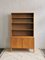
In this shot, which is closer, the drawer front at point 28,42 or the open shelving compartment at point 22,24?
the drawer front at point 28,42

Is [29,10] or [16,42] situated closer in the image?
[16,42]

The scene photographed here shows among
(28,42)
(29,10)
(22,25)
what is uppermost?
(29,10)

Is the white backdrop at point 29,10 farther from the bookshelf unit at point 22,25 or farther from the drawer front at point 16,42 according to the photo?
the drawer front at point 16,42

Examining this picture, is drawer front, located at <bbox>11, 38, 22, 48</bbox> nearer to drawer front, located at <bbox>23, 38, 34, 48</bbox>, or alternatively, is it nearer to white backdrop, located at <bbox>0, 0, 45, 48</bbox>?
drawer front, located at <bbox>23, 38, 34, 48</bbox>

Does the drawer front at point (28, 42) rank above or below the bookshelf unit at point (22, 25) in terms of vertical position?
below

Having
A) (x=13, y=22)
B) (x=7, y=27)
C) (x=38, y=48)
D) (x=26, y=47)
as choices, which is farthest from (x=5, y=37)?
(x=38, y=48)

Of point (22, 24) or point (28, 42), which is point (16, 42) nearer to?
point (28, 42)

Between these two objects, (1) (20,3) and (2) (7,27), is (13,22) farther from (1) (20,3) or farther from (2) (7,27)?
(1) (20,3)

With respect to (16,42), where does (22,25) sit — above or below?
above

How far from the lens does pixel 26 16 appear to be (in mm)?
4570

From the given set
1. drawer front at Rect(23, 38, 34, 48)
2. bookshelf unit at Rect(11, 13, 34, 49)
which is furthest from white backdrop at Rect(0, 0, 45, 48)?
drawer front at Rect(23, 38, 34, 48)

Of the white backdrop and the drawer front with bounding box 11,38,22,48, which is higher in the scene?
the white backdrop

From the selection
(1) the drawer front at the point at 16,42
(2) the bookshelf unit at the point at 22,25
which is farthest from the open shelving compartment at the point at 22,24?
(1) the drawer front at the point at 16,42

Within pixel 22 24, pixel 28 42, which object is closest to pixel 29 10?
pixel 22 24
